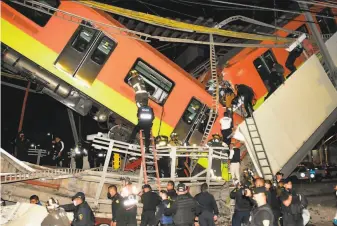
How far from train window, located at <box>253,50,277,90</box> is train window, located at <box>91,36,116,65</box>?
14.7ft

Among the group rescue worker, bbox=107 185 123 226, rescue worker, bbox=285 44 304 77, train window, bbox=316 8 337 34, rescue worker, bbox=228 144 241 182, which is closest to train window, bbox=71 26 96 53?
rescue worker, bbox=107 185 123 226

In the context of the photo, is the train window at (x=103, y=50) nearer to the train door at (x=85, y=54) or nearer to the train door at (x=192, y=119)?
the train door at (x=85, y=54)

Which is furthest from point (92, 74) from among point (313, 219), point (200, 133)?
point (313, 219)

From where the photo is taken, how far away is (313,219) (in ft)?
26.8

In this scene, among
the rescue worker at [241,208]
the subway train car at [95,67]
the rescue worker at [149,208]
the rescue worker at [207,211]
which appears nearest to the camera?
the rescue worker at [149,208]

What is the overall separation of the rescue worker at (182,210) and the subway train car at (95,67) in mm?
3750

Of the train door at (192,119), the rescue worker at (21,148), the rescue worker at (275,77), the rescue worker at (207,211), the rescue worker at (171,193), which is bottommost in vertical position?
the rescue worker at (207,211)

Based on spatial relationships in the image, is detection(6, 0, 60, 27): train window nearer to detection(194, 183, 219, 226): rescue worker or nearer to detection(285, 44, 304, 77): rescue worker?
detection(194, 183, 219, 226): rescue worker

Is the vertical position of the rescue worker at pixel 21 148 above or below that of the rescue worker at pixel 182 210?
above

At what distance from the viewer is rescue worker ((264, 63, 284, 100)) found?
1022 centimetres

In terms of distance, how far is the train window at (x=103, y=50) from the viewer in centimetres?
866

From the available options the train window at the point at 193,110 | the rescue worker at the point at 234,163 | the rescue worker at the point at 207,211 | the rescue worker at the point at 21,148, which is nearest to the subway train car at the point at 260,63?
the train window at the point at 193,110

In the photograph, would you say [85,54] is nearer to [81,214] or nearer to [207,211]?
[81,214]

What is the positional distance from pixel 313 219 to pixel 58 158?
7.64 metres
